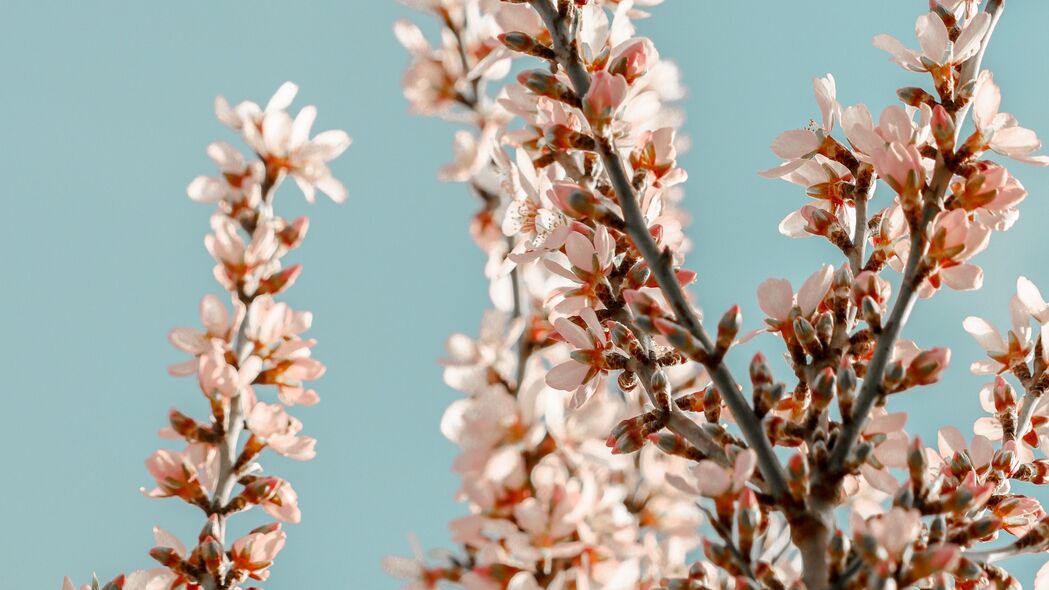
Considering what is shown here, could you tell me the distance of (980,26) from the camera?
1.23m

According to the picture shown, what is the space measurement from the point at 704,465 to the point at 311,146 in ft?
4.51

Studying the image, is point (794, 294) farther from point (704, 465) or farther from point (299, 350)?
point (299, 350)

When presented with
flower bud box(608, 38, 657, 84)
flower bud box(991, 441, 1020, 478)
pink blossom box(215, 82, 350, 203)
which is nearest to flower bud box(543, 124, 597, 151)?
flower bud box(608, 38, 657, 84)

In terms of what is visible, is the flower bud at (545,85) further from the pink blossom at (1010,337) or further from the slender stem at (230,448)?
the slender stem at (230,448)

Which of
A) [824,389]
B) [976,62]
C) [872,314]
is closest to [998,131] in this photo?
[976,62]

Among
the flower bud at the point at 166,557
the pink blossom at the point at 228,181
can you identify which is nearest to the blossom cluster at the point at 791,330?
the flower bud at the point at 166,557

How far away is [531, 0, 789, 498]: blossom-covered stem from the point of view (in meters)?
1.06

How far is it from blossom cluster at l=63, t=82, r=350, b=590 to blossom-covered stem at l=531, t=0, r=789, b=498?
825 mm

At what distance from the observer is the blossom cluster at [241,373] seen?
1580mm

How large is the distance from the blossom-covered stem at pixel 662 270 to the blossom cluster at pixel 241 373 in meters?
0.82

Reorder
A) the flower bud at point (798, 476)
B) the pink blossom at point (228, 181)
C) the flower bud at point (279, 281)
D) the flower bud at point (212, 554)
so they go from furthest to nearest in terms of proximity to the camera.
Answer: the pink blossom at point (228, 181) < the flower bud at point (279, 281) < the flower bud at point (212, 554) < the flower bud at point (798, 476)

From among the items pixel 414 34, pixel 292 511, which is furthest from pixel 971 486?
pixel 414 34

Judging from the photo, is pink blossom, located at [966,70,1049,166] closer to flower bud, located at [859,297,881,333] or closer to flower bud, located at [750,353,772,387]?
flower bud, located at [859,297,881,333]

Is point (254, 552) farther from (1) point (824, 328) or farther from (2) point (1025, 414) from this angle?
(2) point (1025, 414)
